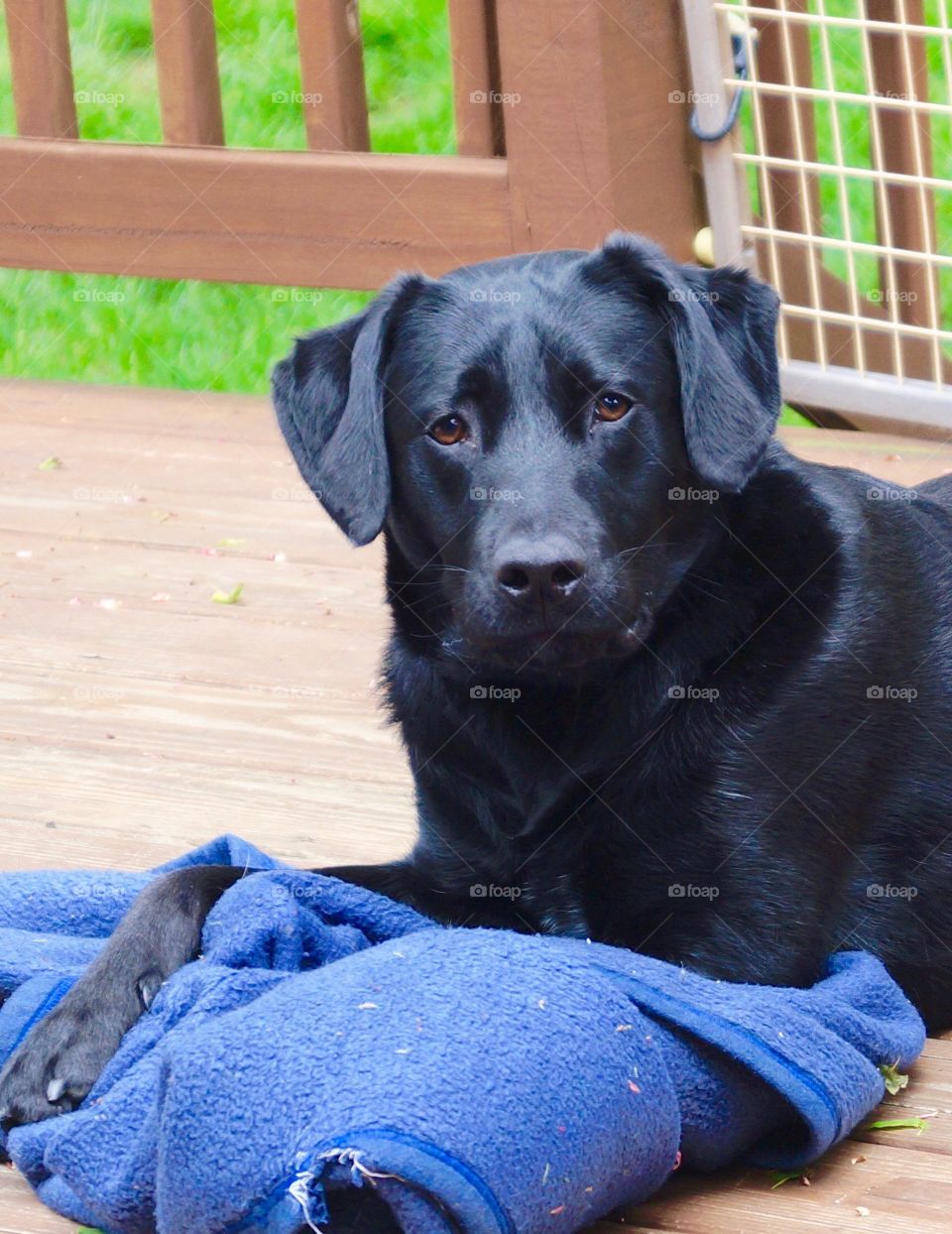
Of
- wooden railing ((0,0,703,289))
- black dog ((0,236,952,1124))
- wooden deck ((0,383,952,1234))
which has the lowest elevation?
wooden deck ((0,383,952,1234))

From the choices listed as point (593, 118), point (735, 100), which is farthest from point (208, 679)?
point (735, 100)

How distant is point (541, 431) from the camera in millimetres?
2402

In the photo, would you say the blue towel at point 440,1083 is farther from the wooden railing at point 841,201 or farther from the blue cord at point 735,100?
the blue cord at point 735,100

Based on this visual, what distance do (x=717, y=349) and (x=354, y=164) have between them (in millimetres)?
2828

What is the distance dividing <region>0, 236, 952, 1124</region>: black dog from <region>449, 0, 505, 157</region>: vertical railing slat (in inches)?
90.9

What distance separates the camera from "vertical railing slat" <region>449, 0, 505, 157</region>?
4754 mm

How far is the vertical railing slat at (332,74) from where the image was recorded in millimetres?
4969

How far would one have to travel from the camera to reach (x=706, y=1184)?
1.98 meters

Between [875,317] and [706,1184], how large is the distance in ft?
11.2

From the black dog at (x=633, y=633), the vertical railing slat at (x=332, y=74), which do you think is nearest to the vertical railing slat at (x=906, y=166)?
the vertical railing slat at (x=332, y=74)

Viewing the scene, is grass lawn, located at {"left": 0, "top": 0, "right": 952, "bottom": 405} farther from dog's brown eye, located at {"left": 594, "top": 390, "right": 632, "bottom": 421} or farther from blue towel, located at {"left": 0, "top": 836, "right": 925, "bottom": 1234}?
blue towel, located at {"left": 0, "top": 836, "right": 925, "bottom": 1234}

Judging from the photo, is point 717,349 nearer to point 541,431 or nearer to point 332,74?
point 541,431

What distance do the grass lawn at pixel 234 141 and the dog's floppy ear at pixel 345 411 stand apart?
11.4 ft

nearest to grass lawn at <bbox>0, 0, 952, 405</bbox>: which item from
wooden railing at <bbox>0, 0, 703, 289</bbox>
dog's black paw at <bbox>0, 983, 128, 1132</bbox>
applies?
wooden railing at <bbox>0, 0, 703, 289</bbox>
